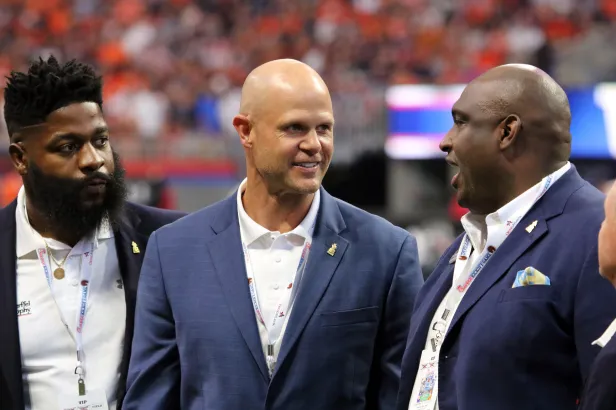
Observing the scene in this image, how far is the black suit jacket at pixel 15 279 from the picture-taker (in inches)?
141

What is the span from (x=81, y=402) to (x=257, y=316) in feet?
2.41

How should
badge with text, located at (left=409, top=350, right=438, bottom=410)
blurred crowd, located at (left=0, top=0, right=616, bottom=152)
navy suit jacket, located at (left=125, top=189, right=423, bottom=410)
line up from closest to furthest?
badge with text, located at (left=409, top=350, right=438, bottom=410)
navy suit jacket, located at (left=125, top=189, right=423, bottom=410)
blurred crowd, located at (left=0, top=0, right=616, bottom=152)

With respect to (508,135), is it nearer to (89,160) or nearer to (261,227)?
(261,227)

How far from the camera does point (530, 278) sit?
2.94 m

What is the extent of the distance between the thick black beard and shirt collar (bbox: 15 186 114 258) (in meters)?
0.03

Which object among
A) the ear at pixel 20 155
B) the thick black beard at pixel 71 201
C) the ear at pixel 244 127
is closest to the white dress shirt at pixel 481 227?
the ear at pixel 244 127

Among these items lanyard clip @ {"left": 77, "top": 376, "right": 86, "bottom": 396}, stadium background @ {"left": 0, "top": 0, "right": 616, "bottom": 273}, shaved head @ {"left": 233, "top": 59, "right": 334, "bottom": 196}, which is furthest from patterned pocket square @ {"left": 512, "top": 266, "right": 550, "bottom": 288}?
stadium background @ {"left": 0, "top": 0, "right": 616, "bottom": 273}

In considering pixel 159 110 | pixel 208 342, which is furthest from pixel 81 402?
pixel 159 110

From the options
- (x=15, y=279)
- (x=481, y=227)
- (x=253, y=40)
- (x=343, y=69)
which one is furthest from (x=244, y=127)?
(x=253, y=40)

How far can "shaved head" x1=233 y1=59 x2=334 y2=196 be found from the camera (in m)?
3.45

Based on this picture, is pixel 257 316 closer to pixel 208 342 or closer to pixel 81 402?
pixel 208 342

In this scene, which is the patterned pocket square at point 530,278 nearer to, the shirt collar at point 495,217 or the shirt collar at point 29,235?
the shirt collar at point 495,217

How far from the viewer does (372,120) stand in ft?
33.3

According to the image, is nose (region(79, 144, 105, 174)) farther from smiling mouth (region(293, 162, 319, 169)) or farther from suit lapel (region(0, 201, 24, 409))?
smiling mouth (region(293, 162, 319, 169))
